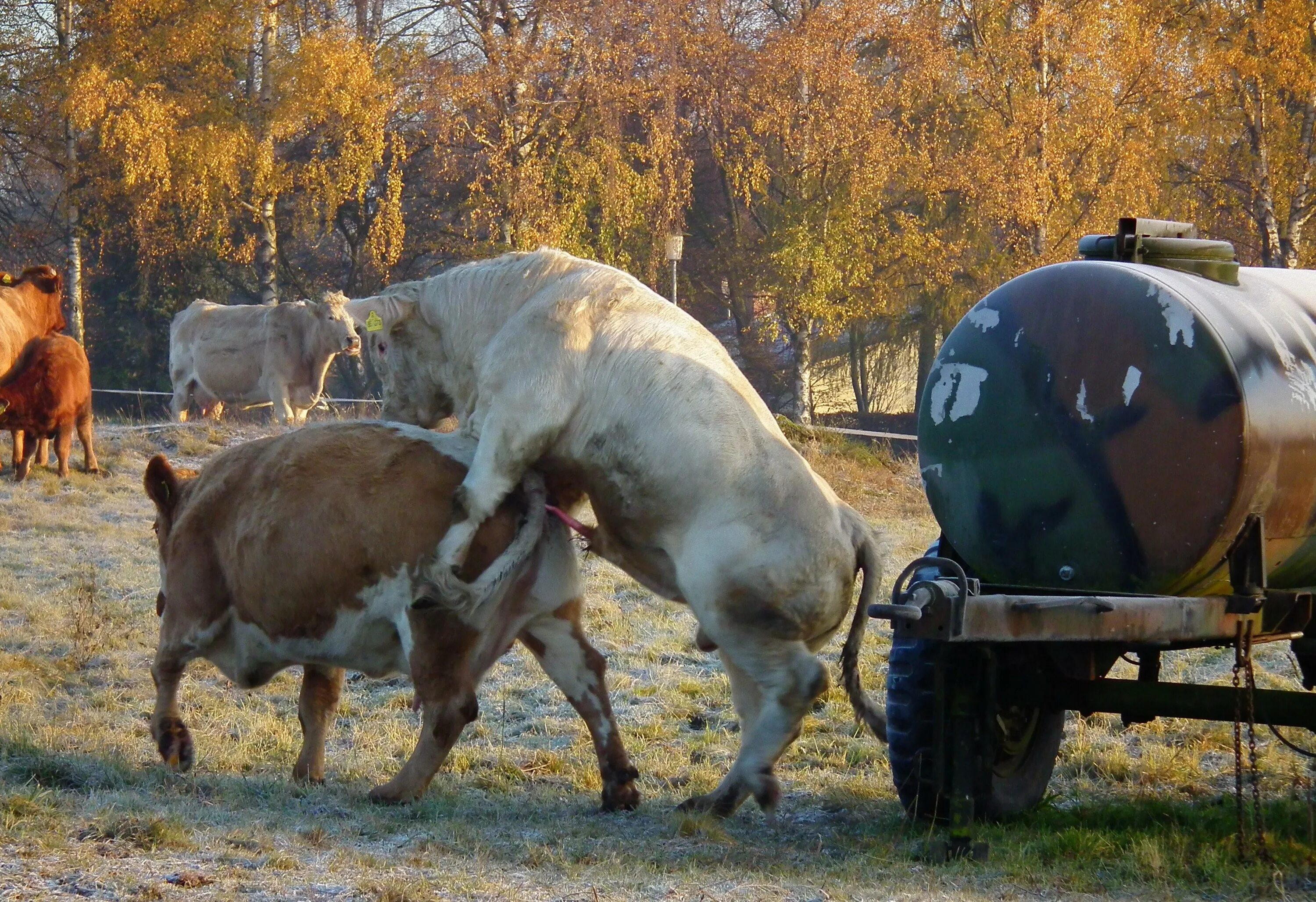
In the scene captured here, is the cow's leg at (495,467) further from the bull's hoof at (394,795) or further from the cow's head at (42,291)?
the cow's head at (42,291)

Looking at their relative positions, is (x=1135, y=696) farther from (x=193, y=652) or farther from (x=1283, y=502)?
(x=193, y=652)

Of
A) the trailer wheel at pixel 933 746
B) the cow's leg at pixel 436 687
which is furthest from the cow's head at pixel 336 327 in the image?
the trailer wheel at pixel 933 746

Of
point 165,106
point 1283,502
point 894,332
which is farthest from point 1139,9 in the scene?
point 1283,502

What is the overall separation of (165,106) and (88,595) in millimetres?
15817

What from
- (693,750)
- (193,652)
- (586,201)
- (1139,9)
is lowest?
(693,750)

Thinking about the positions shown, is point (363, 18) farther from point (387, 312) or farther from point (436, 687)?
point (436, 687)

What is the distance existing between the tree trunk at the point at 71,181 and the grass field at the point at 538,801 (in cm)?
1602

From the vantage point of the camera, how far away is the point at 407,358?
664cm

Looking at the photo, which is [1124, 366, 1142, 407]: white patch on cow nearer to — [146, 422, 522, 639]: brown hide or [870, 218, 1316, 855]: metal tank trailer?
[870, 218, 1316, 855]: metal tank trailer

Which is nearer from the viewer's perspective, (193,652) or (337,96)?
(193,652)

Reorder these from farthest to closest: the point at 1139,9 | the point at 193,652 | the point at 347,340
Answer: the point at 1139,9
the point at 347,340
the point at 193,652

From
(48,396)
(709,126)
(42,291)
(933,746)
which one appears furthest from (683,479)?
(709,126)

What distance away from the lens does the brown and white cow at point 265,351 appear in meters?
20.0

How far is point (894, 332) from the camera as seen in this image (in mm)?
32562
